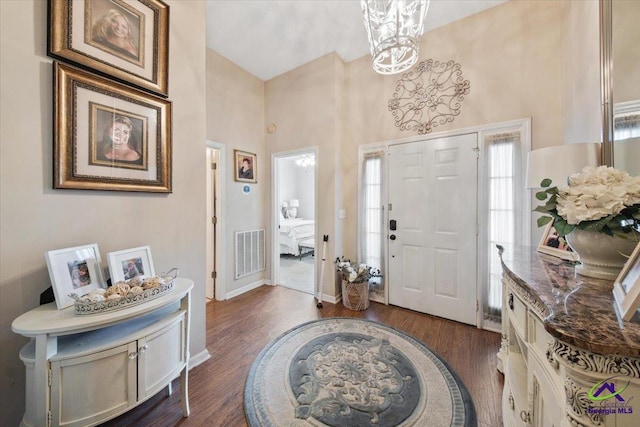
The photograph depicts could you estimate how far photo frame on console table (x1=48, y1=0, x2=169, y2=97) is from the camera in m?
1.25

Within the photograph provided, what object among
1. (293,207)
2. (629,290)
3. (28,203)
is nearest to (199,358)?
(28,203)

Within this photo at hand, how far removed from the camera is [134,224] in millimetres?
1571

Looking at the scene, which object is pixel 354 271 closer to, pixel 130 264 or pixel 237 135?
pixel 130 264

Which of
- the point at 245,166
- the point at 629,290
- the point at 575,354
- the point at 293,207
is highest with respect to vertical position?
the point at 245,166

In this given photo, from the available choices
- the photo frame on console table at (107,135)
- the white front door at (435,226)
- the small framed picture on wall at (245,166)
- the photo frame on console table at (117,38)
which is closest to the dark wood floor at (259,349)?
the white front door at (435,226)

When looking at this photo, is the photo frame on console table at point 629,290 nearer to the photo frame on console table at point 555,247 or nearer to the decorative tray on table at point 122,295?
the photo frame on console table at point 555,247

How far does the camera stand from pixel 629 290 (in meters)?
0.63

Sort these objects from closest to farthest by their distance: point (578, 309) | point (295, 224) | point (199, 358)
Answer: point (578, 309)
point (199, 358)
point (295, 224)

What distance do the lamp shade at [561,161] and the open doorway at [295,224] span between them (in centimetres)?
238

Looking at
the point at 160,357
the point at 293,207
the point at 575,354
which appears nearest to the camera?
the point at 575,354

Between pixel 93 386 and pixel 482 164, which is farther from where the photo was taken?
pixel 482 164

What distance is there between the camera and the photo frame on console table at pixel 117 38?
4.11ft

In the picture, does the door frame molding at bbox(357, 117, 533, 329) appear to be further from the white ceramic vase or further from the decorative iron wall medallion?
the white ceramic vase

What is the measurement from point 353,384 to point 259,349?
3.01 ft
